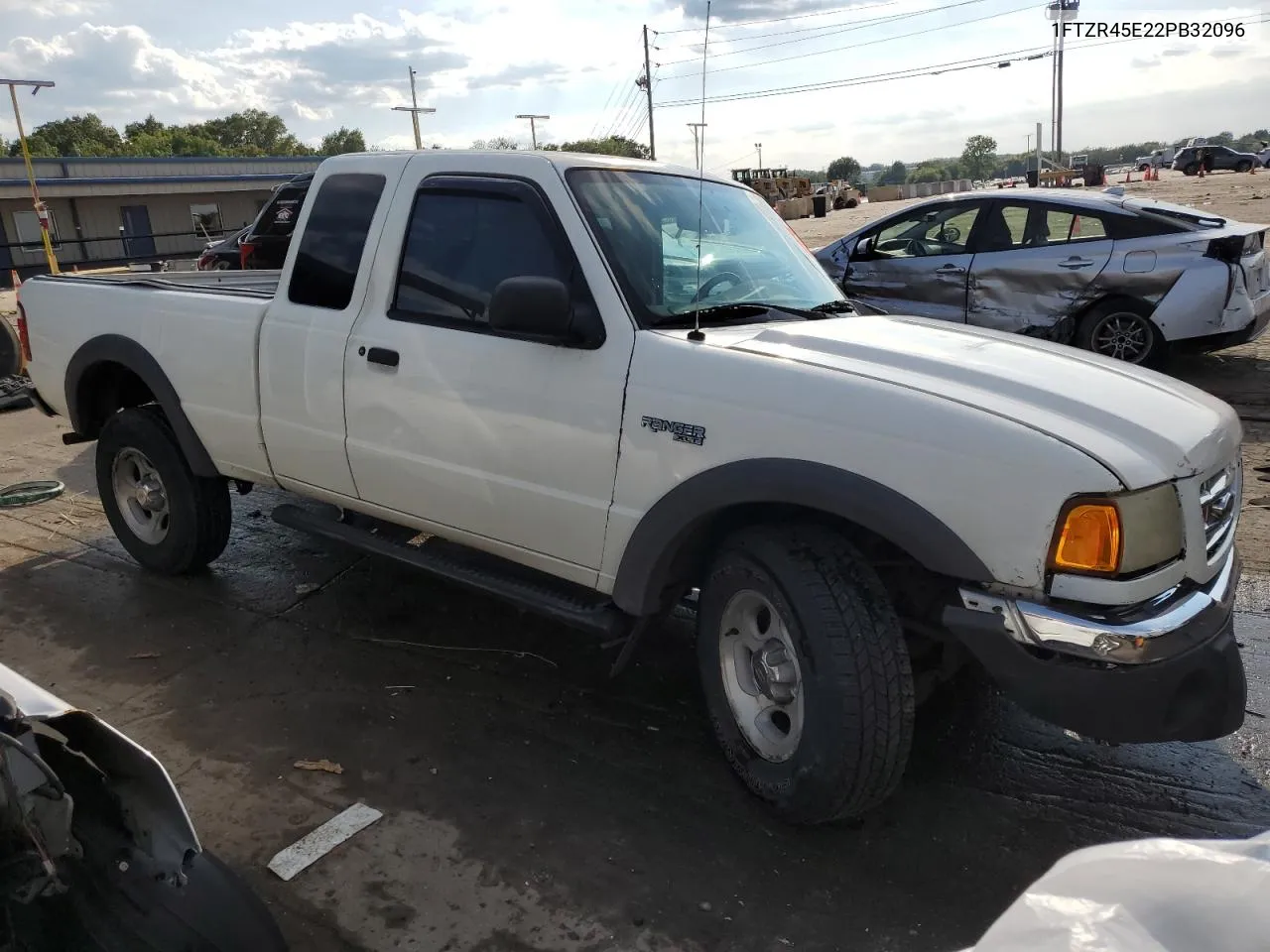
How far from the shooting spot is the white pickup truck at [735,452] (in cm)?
256

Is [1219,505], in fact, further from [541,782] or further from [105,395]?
[105,395]

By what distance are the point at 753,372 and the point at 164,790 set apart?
189 cm

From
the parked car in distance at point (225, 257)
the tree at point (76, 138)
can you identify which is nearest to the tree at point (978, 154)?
the tree at point (76, 138)

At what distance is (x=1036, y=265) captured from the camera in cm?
850

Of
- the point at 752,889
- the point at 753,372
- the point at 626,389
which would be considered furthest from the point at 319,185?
the point at 752,889

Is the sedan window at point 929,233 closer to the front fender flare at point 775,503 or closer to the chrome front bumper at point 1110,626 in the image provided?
the front fender flare at point 775,503

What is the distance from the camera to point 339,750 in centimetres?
368

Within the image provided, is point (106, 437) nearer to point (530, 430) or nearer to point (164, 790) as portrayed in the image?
point (530, 430)

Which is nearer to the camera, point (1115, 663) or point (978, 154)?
point (1115, 663)

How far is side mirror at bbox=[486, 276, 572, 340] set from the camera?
317cm

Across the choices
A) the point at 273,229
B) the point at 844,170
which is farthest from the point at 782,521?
the point at 844,170

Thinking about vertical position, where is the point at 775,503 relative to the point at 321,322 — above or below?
below

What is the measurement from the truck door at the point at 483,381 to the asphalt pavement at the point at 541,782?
2.44 feet

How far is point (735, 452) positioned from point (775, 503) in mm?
218
